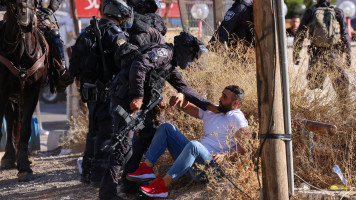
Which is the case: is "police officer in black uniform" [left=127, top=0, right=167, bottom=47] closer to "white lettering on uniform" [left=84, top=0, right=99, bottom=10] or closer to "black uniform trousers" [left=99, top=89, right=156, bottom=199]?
"black uniform trousers" [left=99, top=89, right=156, bottom=199]

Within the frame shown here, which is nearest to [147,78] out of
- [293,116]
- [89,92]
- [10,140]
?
[89,92]

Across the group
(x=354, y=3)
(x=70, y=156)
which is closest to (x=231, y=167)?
(x=70, y=156)

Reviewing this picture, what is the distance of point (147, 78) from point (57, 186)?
7.85 ft

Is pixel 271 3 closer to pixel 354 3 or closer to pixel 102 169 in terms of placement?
pixel 102 169

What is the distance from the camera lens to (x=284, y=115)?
4500 mm

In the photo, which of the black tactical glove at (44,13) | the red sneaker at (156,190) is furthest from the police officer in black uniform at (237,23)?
the red sneaker at (156,190)

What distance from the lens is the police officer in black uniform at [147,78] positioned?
16.8 ft

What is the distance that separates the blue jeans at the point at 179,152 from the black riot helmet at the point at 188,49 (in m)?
0.71

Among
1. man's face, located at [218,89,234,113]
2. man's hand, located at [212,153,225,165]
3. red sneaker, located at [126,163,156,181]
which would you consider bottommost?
red sneaker, located at [126,163,156,181]

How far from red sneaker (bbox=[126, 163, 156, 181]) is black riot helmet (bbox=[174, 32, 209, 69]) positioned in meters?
1.05

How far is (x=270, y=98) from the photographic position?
14.6 ft

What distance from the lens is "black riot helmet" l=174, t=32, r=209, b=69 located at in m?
5.31

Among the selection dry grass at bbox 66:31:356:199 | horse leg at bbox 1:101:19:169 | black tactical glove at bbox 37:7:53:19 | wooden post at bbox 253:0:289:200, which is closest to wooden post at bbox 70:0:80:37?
black tactical glove at bbox 37:7:53:19

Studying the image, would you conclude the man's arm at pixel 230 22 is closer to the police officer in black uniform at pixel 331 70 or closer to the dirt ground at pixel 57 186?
the police officer in black uniform at pixel 331 70
